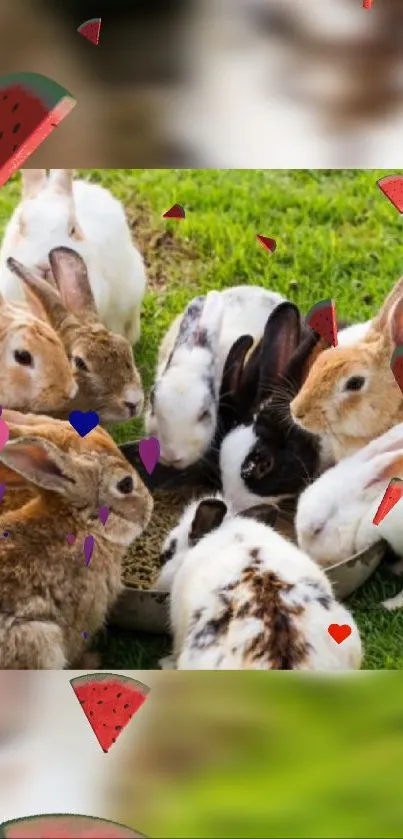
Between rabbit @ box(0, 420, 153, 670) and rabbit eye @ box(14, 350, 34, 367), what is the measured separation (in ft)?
0.31

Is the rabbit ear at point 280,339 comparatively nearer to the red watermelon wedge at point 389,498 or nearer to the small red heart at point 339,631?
the red watermelon wedge at point 389,498

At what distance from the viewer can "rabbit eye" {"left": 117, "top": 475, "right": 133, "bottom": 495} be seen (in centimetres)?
153

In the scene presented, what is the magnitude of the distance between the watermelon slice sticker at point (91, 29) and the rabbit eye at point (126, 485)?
0.61m

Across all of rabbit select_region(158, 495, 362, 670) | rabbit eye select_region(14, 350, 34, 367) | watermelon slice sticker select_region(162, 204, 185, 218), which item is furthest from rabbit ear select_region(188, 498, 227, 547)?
watermelon slice sticker select_region(162, 204, 185, 218)

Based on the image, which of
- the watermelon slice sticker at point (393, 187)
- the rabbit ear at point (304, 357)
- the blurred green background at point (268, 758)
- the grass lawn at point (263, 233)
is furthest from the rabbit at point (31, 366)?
the watermelon slice sticker at point (393, 187)

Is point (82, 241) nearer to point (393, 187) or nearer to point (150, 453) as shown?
point (150, 453)

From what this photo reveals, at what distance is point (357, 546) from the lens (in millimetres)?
1558

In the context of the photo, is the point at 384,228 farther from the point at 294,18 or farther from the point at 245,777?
the point at 245,777

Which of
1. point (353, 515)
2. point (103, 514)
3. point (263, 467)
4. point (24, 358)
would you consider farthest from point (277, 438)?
point (24, 358)

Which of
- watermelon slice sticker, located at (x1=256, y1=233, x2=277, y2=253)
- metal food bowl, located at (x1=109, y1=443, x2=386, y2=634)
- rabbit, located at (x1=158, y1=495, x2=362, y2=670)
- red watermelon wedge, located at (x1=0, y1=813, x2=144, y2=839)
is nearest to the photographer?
red watermelon wedge, located at (x1=0, y1=813, x2=144, y2=839)

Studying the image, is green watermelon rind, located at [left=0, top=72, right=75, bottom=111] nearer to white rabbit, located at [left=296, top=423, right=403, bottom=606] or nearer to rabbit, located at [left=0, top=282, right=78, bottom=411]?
rabbit, located at [left=0, top=282, right=78, bottom=411]

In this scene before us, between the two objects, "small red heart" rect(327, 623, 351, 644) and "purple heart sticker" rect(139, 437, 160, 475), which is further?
"purple heart sticker" rect(139, 437, 160, 475)

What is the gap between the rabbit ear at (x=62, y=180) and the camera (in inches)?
61.4

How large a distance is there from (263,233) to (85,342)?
318mm
